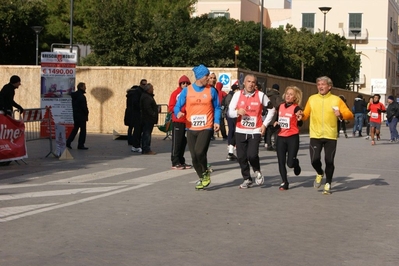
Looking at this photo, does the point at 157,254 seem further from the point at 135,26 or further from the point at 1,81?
the point at 135,26

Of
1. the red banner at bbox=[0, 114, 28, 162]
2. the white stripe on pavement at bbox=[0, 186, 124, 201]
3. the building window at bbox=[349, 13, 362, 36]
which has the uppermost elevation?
the building window at bbox=[349, 13, 362, 36]

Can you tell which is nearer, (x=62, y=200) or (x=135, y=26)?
(x=62, y=200)

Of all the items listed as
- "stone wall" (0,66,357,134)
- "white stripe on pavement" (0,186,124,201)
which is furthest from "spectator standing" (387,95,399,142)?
"white stripe on pavement" (0,186,124,201)

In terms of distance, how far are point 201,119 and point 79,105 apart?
30.4 ft

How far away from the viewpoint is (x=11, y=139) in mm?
16891

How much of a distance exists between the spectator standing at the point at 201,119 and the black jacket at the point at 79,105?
28.9 ft

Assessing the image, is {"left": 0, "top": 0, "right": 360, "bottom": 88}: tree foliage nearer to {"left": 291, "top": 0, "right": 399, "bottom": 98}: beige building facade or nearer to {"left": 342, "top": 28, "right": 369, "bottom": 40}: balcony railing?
{"left": 342, "top": 28, "right": 369, "bottom": 40}: balcony railing

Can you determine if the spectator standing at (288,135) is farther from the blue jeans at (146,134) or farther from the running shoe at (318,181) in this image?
the blue jeans at (146,134)

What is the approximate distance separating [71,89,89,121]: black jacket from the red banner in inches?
170

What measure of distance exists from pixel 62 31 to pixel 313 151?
158ft

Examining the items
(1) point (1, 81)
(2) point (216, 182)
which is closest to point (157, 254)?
(2) point (216, 182)

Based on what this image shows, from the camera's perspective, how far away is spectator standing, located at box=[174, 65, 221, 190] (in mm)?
12875

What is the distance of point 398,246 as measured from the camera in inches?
341

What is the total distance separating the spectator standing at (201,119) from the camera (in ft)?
42.2
